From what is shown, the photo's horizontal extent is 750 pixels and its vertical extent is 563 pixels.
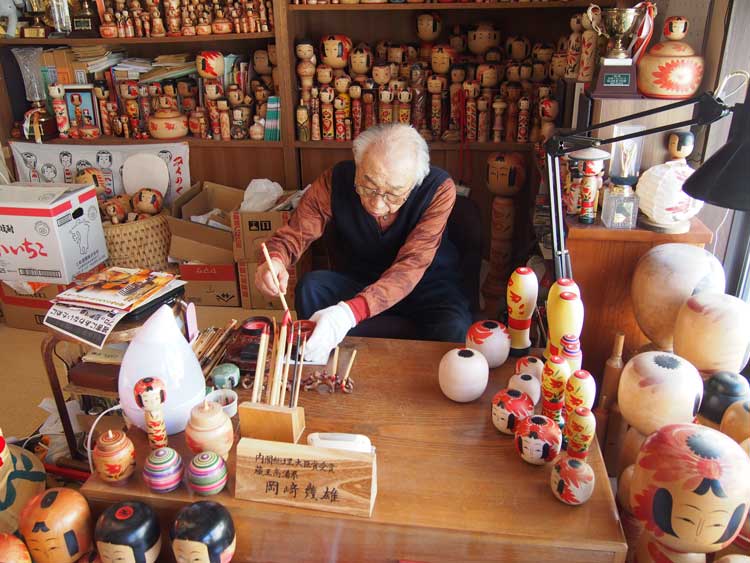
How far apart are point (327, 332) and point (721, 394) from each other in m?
0.89

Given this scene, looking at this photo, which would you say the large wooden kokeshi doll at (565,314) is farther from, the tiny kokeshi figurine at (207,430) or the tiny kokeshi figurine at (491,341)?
the tiny kokeshi figurine at (207,430)

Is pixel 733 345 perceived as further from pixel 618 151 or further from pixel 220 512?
pixel 220 512

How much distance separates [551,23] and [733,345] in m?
2.36

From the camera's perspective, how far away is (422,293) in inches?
86.0

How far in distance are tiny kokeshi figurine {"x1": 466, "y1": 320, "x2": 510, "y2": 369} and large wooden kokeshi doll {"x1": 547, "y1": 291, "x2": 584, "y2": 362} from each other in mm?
140

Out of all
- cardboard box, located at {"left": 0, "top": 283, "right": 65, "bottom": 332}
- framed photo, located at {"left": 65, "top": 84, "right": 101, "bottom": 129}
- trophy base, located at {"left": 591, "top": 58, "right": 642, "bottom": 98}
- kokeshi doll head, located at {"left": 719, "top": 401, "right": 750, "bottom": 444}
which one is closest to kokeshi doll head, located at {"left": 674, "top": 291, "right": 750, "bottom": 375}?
kokeshi doll head, located at {"left": 719, "top": 401, "right": 750, "bottom": 444}

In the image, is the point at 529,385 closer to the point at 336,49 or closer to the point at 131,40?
the point at 336,49

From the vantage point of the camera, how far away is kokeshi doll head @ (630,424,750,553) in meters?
0.93

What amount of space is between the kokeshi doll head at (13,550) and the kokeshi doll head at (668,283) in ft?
4.68

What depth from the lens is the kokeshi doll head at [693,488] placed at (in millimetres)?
935

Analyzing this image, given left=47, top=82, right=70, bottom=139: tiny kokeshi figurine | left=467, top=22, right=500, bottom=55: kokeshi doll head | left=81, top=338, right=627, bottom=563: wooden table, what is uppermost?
left=467, top=22, right=500, bottom=55: kokeshi doll head

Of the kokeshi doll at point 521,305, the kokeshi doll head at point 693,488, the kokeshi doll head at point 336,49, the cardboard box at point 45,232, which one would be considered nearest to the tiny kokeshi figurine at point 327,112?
the kokeshi doll head at point 336,49

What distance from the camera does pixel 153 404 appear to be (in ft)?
3.84

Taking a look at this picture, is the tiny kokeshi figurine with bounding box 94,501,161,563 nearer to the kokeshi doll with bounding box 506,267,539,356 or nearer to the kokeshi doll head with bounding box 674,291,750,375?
the kokeshi doll with bounding box 506,267,539,356
